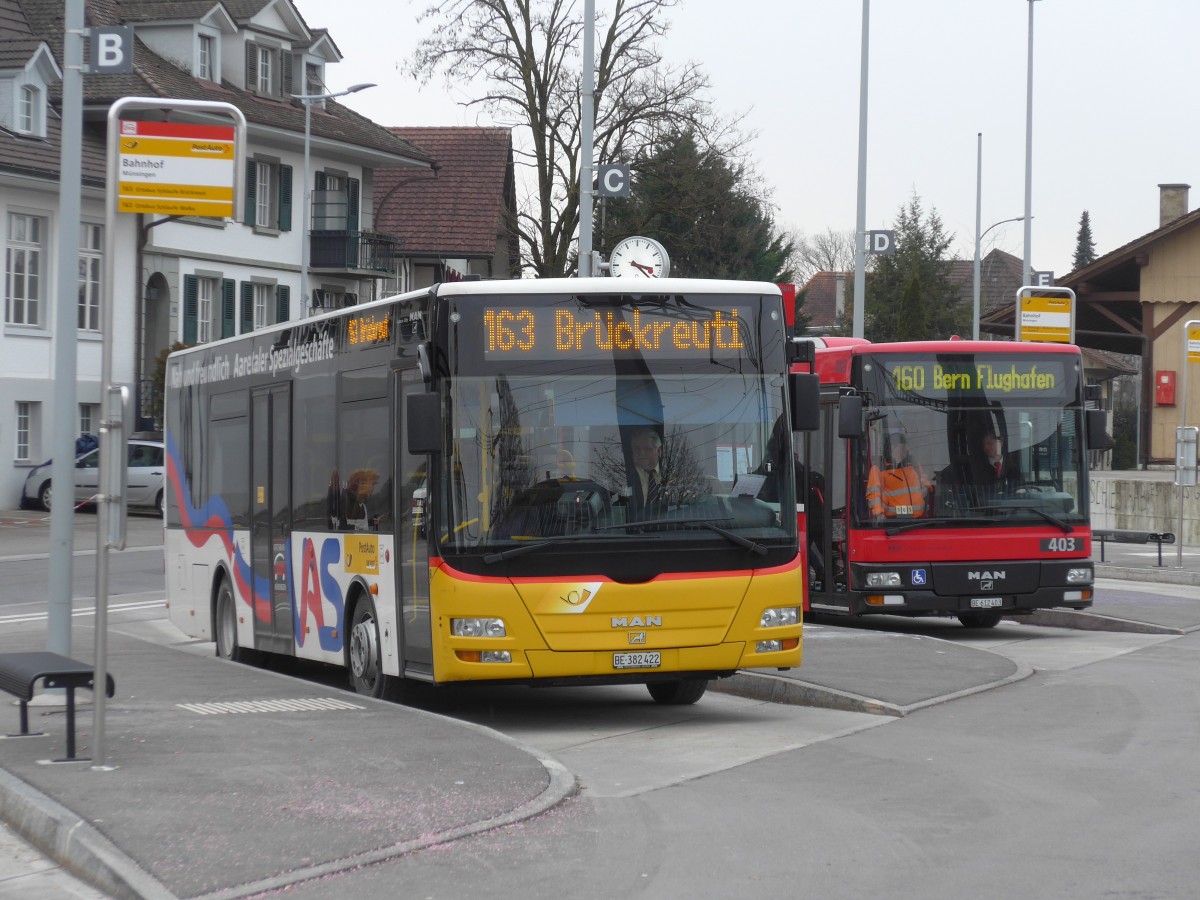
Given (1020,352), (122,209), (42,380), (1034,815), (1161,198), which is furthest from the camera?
(1161,198)

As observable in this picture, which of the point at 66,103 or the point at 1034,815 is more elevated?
the point at 66,103

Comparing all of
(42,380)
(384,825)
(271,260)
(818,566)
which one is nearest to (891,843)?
(384,825)

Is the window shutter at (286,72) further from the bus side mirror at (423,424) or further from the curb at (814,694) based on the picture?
the bus side mirror at (423,424)

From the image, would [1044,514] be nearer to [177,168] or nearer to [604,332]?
[604,332]

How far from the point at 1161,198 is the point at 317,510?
53.7 meters

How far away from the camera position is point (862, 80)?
33.3 metres

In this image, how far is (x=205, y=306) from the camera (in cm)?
4684

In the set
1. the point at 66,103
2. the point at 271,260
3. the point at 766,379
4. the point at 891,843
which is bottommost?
the point at 891,843

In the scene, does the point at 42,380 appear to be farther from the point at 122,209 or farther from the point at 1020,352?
the point at 122,209

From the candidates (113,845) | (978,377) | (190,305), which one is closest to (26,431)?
(190,305)

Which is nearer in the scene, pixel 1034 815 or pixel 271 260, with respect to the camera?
pixel 1034 815

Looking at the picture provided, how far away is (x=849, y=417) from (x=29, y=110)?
29029 mm

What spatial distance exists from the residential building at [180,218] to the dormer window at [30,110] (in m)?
0.03

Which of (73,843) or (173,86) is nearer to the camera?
(73,843)
